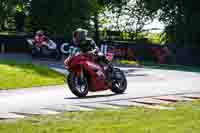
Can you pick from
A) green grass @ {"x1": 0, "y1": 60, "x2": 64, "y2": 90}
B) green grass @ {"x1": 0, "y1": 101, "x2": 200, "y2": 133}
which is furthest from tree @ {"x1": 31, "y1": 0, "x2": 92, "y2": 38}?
green grass @ {"x1": 0, "y1": 101, "x2": 200, "y2": 133}

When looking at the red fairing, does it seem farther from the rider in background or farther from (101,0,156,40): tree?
(101,0,156,40): tree

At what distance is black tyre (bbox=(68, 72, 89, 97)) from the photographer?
15.4 metres

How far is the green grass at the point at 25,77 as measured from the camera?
739 inches

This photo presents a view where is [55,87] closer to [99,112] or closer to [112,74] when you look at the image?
[112,74]

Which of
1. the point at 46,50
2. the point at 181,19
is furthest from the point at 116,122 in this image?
the point at 181,19

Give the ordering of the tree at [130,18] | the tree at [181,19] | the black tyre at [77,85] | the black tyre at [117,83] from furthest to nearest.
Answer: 1. the tree at [130,18]
2. the tree at [181,19]
3. the black tyre at [117,83]
4. the black tyre at [77,85]

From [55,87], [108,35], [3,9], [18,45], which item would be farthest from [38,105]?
[108,35]

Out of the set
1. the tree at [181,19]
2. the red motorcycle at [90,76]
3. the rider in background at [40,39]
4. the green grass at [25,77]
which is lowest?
the green grass at [25,77]

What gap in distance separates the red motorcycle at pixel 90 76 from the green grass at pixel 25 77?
2.98 metres

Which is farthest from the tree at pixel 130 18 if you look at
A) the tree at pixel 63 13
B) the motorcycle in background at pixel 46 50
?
the motorcycle in background at pixel 46 50

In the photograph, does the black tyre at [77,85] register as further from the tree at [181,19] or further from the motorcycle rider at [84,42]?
the tree at [181,19]

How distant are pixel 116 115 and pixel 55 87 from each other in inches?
300

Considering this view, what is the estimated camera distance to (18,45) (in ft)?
137

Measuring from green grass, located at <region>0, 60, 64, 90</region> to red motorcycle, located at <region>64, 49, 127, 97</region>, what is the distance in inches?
117
